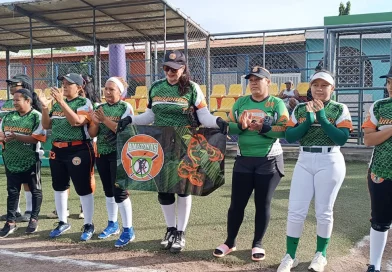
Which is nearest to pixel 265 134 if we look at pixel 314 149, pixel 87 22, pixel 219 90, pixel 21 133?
pixel 314 149

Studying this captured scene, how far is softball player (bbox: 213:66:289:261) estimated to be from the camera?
153 inches

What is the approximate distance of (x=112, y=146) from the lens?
4629mm

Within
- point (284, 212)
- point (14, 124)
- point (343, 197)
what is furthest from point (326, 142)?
point (14, 124)

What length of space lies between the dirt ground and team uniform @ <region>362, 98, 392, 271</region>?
411 mm

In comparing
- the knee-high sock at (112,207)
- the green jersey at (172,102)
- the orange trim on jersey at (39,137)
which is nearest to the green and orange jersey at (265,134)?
the green jersey at (172,102)

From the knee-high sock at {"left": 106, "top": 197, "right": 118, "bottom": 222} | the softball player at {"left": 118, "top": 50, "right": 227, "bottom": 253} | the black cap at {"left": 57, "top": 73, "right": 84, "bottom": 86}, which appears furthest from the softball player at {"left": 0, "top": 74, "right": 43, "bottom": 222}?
the softball player at {"left": 118, "top": 50, "right": 227, "bottom": 253}

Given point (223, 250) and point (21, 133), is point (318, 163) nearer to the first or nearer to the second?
point (223, 250)

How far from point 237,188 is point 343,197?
3.08 metres

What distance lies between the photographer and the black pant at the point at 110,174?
180 inches

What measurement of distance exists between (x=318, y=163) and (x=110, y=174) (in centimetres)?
233

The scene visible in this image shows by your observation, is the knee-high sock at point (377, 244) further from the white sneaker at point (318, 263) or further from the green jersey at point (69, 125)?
the green jersey at point (69, 125)

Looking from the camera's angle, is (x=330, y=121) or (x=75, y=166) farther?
(x=75, y=166)

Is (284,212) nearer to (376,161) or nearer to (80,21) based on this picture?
(376,161)

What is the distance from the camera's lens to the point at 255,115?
391 centimetres
